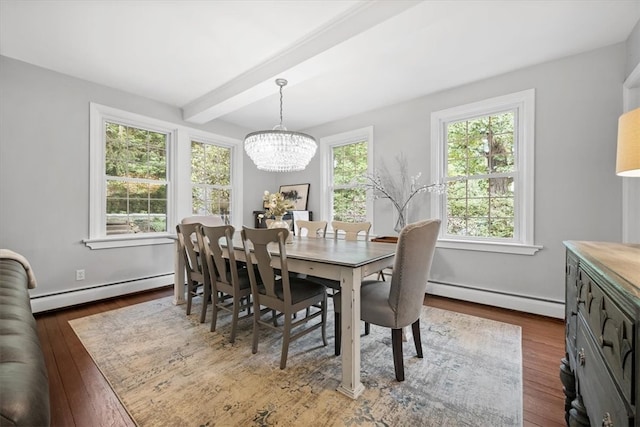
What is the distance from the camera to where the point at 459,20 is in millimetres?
2152

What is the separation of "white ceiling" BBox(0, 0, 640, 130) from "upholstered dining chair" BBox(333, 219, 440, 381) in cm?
149

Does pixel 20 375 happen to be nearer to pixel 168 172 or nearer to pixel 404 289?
pixel 404 289

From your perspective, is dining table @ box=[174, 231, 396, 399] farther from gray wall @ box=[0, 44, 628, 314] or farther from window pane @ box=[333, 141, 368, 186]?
window pane @ box=[333, 141, 368, 186]

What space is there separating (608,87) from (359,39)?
7.61ft

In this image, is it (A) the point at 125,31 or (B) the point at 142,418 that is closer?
(B) the point at 142,418

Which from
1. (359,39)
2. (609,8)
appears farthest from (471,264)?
(359,39)

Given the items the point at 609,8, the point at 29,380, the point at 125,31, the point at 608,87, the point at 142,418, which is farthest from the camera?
the point at 608,87

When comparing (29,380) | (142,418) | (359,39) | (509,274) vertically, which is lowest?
(142,418)

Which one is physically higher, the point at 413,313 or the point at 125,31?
the point at 125,31

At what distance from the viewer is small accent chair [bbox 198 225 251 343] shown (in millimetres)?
2227

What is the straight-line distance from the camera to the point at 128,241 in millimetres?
3512

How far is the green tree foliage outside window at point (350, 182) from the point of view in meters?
4.33

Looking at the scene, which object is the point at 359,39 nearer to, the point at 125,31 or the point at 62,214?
the point at 125,31

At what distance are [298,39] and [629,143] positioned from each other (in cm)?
230
